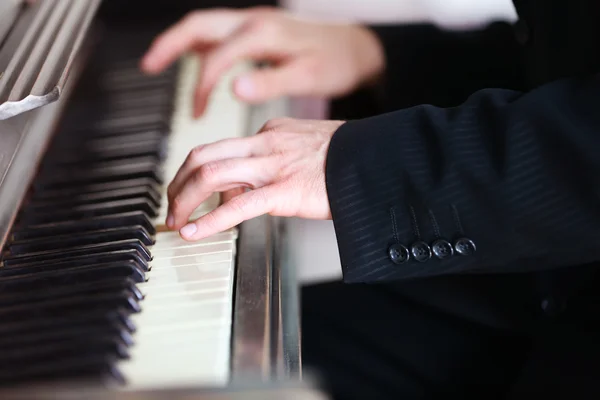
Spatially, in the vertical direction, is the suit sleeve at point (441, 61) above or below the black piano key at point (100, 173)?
below

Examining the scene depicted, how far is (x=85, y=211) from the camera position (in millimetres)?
805

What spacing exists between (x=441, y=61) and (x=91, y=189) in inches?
25.1

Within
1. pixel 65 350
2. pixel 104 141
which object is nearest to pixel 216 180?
pixel 65 350

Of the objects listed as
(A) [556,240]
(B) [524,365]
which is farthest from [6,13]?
(B) [524,365]

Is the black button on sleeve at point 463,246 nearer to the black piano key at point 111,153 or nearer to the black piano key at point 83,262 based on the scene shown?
the black piano key at point 83,262

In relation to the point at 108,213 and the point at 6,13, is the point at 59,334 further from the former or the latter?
the point at 6,13

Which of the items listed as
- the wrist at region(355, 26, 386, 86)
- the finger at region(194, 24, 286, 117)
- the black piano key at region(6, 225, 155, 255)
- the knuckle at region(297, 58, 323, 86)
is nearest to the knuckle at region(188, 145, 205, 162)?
the black piano key at region(6, 225, 155, 255)

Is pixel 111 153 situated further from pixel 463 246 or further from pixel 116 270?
pixel 463 246

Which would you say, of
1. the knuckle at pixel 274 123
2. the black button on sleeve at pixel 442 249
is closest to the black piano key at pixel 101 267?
the knuckle at pixel 274 123

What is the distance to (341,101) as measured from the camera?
3.97 ft

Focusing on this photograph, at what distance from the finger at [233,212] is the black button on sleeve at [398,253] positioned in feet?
0.47

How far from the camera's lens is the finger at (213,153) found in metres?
0.71

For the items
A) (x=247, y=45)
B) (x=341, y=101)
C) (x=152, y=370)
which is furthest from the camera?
(x=341, y=101)

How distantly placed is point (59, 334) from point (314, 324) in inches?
22.1
